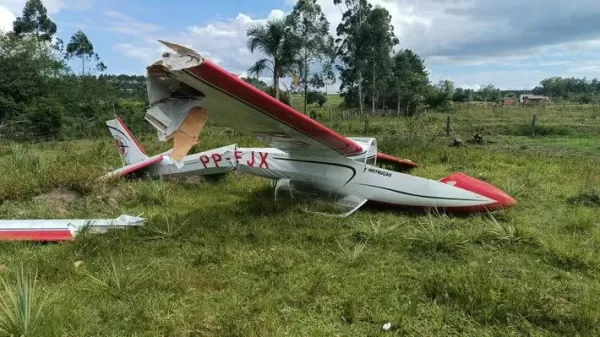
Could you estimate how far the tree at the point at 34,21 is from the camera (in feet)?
181

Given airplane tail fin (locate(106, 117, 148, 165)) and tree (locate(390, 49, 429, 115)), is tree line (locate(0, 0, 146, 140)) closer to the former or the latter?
airplane tail fin (locate(106, 117, 148, 165))

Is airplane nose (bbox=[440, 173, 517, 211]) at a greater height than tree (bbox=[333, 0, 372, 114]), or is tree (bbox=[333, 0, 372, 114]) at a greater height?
tree (bbox=[333, 0, 372, 114])

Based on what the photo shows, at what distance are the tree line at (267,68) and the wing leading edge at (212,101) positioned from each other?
72.7 ft

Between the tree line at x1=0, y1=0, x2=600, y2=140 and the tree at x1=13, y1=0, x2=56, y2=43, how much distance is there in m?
0.11

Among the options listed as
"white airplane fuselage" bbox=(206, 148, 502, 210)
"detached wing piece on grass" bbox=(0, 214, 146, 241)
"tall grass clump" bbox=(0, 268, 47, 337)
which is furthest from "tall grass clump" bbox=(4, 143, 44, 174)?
"tall grass clump" bbox=(0, 268, 47, 337)

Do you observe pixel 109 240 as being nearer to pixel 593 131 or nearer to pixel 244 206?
pixel 244 206

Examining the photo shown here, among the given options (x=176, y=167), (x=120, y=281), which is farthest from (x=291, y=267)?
→ (x=176, y=167)

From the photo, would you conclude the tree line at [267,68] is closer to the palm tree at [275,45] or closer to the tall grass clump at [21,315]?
the palm tree at [275,45]

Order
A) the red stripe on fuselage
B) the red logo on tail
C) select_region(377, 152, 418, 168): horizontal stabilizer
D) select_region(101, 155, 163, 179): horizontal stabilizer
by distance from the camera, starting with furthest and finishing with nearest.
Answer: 1. the red logo on tail
2. select_region(377, 152, 418, 168): horizontal stabilizer
3. select_region(101, 155, 163, 179): horizontal stabilizer
4. the red stripe on fuselage

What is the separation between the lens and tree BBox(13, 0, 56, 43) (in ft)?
181

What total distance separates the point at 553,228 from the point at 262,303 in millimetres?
4599

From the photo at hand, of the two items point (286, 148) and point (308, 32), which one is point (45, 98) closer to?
point (308, 32)

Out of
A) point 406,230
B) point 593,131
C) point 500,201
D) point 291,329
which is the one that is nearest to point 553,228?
point 500,201

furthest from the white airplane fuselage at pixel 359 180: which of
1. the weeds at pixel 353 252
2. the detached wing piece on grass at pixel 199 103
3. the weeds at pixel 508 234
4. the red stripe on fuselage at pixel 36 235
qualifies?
the red stripe on fuselage at pixel 36 235
